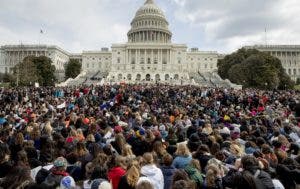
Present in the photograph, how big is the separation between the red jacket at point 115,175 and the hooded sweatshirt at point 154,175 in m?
0.50

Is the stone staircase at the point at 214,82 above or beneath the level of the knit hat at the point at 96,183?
above

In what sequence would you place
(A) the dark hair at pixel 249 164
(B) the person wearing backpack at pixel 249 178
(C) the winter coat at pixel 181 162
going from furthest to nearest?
1. (C) the winter coat at pixel 181 162
2. (A) the dark hair at pixel 249 164
3. (B) the person wearing backpack at pixel 249 178

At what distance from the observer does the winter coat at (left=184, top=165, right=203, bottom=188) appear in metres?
7.74

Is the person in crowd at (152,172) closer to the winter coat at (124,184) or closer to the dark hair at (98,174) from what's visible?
the winter coat at (124,184)

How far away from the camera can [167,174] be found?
8.22 metres

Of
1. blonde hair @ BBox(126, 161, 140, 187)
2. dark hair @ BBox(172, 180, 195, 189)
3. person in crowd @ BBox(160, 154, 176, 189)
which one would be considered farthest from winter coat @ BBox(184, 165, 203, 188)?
dark hair @ BBox(172, 180, 195, 189)

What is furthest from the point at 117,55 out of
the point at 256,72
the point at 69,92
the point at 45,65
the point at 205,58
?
the point at 69,92

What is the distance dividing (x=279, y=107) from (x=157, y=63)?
101503 mm

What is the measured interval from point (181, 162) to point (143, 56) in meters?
123

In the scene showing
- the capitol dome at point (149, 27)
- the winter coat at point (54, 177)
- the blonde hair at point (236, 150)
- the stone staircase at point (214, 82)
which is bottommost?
the winter coat at point (54, 177)

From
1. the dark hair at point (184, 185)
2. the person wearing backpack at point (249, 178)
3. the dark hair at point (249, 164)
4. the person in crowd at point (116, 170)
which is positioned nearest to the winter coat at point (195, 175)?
the person wearing backpack at point (249, 178)

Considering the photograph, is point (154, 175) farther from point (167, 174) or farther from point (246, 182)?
point (246, 182)

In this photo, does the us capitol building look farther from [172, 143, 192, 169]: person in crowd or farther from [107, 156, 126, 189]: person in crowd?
[107, 156, 126, 189]: person in crowd

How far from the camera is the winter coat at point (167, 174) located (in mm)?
8090
